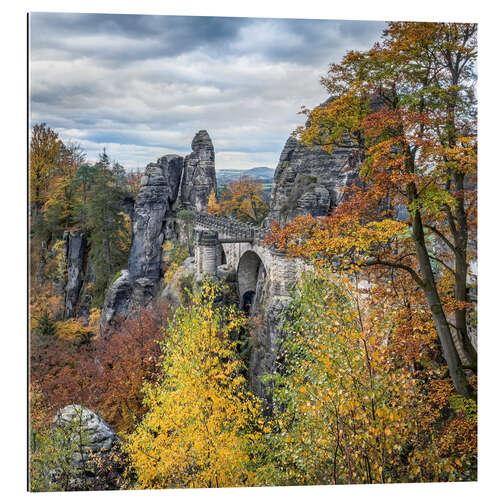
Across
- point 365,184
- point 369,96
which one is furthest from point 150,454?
point 369,96

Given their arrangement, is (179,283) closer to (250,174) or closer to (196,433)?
(250,174)

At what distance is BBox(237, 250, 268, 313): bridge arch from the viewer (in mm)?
8406

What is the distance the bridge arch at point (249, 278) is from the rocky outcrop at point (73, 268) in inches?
150

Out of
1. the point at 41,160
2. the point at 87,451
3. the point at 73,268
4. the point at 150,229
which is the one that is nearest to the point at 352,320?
the point at 87,451

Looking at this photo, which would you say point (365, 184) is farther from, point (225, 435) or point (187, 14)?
point (225, 435)

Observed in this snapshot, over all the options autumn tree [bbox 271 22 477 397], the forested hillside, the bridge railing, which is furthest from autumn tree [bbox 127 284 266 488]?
the bridge railing

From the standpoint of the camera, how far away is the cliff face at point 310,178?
5410mm

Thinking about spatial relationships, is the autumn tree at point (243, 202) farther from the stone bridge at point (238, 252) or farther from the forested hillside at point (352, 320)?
the forested hillside at point (352, 320)

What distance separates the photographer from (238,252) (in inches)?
380

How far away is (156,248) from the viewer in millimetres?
9156

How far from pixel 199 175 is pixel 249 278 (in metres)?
3.08

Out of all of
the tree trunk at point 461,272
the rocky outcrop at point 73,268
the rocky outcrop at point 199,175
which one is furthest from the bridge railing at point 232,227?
the tree trunk at point 461,272

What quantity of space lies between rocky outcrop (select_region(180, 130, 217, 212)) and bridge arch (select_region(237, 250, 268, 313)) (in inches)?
74.4
